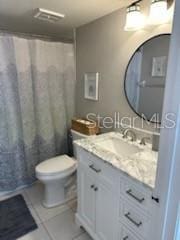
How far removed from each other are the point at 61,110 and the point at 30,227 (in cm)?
A: 143

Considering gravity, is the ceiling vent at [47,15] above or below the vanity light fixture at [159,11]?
above

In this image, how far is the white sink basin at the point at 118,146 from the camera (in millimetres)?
1627

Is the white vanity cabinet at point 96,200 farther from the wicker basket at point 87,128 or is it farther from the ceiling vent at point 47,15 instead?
the ceiling vent at point 47,15

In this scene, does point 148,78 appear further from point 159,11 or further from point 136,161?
point 136,161

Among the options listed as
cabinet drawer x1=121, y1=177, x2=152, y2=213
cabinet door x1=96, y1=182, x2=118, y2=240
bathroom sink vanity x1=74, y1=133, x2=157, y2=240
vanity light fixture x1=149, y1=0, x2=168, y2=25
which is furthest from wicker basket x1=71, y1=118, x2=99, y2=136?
vanity light fixture x1=149, y1=0, x2=168, y2=25

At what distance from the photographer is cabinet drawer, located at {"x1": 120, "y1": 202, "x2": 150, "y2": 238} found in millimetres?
1028

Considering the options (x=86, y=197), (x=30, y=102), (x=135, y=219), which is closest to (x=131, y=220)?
(x=135, y=219)

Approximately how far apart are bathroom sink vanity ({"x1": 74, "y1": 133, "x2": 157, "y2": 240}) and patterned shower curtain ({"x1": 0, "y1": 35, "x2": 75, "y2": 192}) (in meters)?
0.97

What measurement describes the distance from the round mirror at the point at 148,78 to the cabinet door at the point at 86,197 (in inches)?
29.5

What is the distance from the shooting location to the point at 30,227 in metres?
1.70

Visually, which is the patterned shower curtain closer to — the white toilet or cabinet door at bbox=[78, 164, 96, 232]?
the white toilet

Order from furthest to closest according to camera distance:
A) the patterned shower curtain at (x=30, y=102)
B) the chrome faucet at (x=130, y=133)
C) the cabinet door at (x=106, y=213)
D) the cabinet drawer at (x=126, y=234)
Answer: the patterned shower curtain at (x=30, y=102) → the chrome faucet at (x=130, y=133) → the cabinet door at (x=106, y=213) → the cabinet drawer at (x=126, y=234)

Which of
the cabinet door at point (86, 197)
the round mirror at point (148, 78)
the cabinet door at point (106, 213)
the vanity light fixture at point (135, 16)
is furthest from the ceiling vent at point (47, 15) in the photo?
the cabinet door at point (106, 213)

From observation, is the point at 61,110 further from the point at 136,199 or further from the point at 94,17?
the point at 136,199
